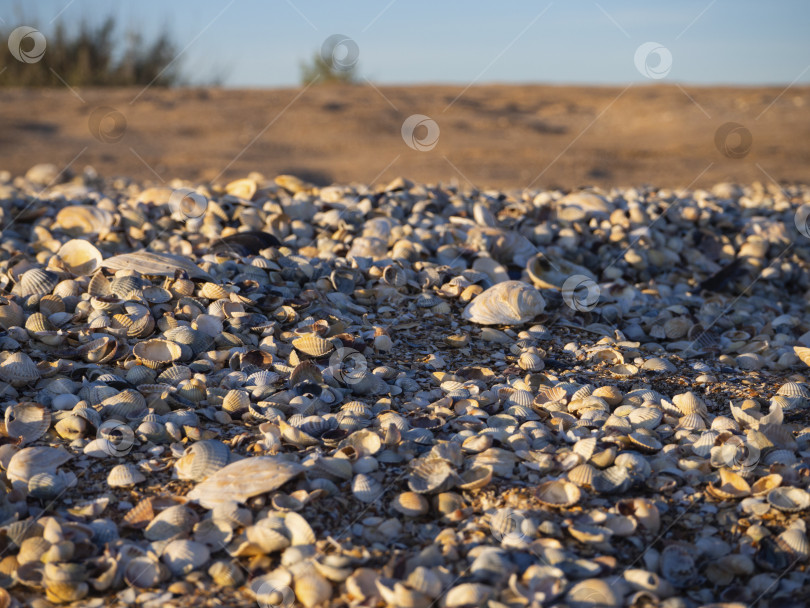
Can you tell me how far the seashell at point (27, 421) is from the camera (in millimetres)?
2117

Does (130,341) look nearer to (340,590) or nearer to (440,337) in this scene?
(440,337)

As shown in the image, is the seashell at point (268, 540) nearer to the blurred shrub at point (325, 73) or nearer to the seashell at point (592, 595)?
the seashell at point (592, 595)

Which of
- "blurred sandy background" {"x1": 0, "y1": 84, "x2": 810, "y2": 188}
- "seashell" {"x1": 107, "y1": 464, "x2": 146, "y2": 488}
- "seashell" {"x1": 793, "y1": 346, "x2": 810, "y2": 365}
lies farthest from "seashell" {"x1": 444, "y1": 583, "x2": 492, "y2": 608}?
"blurred sandy background" {"x1": 0, "y1": 84, "x2": 810, "y2": 188}

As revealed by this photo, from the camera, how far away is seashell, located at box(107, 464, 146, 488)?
1939mm

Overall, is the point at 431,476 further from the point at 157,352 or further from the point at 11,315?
the point at 11,315

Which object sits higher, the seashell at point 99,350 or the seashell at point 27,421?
the seashell at point 99,350

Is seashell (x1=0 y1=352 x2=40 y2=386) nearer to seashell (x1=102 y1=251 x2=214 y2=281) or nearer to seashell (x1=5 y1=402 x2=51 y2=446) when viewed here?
seashell (x1=5 y1=402 x2=51 y2=446)

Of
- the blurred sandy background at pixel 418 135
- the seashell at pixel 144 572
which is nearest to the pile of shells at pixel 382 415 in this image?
the seashell at pixel 144 572

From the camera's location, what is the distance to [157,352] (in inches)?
101

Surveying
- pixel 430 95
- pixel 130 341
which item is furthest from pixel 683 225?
pixel 430 95

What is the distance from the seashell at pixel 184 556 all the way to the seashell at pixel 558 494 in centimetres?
88

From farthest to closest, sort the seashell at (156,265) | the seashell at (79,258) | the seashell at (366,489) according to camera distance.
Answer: the seashell at (79,258)
the seashell at (156,265)
the seashell at (366,489)

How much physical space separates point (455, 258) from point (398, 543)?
84.2 inches

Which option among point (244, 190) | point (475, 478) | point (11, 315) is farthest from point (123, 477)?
point (244, 190)
